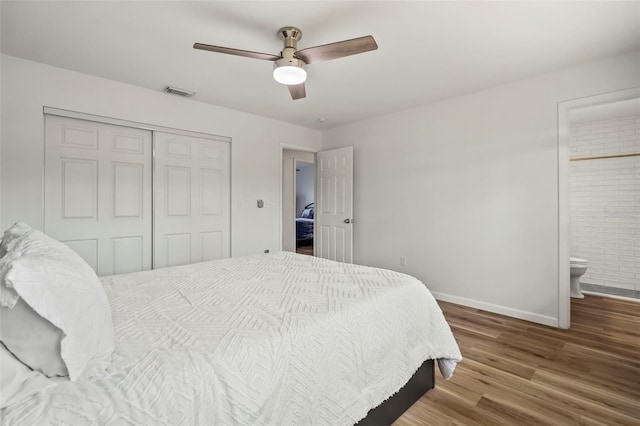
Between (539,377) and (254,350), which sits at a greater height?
(254,350)

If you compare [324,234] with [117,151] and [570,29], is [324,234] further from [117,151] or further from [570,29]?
[570,29]

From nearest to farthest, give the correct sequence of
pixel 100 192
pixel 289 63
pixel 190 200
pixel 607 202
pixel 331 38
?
1. pixel 289 63
2. pixel 331 38
3. pixel 100 192
4. pixel 190 200
5. pixel 607 202

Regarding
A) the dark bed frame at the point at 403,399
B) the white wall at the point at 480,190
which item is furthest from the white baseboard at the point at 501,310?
the dark bed frame at the point at 403,399

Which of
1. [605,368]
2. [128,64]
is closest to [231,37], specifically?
[128,64]

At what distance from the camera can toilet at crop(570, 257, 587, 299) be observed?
3636mm

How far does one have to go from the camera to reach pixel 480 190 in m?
3.34

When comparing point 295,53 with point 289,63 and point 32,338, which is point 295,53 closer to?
point 289,63

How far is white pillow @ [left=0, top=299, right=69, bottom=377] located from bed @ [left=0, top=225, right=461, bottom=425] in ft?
0.15

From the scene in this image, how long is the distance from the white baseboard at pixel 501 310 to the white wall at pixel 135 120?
7.79ft

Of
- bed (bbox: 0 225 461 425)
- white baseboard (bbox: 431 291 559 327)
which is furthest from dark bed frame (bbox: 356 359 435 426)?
white baseboard (bbox: 431 291 559 327)

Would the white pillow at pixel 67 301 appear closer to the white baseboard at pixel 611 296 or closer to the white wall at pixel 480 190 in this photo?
the white wall at pixel 480 190

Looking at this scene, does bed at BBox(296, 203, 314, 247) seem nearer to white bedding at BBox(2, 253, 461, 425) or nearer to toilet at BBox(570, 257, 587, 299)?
toilet at BBox(570, 257, 587, 299)

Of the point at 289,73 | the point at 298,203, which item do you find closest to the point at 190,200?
the point at 289,73

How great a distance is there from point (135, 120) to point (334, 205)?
9.20 feet
